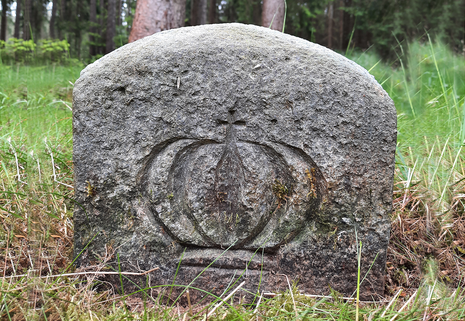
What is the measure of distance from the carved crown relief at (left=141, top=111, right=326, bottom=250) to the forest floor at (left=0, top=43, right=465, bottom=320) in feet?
0.96

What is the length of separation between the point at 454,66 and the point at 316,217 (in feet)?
8.53

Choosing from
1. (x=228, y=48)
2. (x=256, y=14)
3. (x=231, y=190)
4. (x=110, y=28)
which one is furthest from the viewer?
(x=256, y=14)

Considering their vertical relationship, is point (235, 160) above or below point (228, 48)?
below

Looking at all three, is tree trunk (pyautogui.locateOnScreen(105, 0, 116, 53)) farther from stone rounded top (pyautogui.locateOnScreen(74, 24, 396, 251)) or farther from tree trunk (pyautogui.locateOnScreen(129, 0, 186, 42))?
stone rounded top (pyautogui.locateOnScreen(74, 24, 396, 251))

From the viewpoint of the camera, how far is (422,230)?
2.01m

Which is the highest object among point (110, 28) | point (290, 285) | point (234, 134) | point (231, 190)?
point (110, 28)

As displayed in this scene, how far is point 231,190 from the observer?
1528 mm

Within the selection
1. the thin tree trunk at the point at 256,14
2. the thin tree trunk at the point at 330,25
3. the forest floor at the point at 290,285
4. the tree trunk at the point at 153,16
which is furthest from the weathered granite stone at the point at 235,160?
the thin tree trunk at the point at 256,14

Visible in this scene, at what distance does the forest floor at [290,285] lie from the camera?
1319 mm

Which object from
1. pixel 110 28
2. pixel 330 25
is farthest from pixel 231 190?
pixel 110 28

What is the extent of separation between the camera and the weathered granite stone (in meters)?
1.41

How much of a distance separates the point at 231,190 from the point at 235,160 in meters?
0.13

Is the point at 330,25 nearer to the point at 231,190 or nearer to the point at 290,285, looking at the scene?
the point at 231,190

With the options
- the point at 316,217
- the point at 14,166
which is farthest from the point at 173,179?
the point at 14,166
